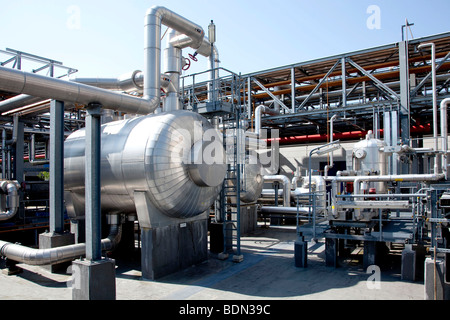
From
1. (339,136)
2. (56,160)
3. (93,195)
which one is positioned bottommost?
(93,195)

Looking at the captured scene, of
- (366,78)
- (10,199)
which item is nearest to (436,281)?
(10,199)

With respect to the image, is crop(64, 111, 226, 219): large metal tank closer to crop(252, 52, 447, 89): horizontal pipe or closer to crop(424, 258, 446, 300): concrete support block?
crop(424, 258, 446, 300): concrete support block

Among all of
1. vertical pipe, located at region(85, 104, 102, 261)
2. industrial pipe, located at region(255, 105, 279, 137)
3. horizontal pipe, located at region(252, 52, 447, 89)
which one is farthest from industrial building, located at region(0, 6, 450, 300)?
industrial pipe, located at region(255, 105, 279, 137)

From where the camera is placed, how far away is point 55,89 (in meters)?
5.62

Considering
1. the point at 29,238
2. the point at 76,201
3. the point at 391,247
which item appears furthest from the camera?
the point at 29,238

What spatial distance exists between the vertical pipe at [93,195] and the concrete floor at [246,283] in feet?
4.80

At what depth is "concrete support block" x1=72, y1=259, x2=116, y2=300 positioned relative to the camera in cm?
552

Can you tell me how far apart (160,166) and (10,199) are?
6332 millimetres

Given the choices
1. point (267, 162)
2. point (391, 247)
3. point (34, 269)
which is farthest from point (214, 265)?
point (267, 162)

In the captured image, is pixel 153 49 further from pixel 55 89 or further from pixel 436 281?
pixel 436 281
